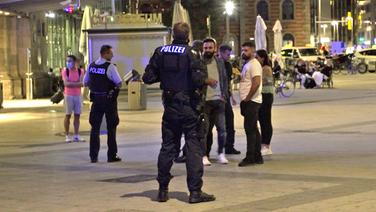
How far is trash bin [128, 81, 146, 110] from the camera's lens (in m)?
23.0

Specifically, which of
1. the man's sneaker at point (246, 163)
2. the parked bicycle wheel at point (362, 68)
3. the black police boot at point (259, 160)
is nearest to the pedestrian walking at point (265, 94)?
the black police boot at point (259, 160)

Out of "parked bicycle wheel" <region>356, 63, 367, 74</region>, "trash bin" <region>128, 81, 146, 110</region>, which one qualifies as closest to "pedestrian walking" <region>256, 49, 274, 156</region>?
"trash bin" <region>128, 81, 146, 110</region>

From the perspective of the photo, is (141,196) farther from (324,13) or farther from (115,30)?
(324,13)

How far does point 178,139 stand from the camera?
8367mm

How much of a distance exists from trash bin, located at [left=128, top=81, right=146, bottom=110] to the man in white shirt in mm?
12005

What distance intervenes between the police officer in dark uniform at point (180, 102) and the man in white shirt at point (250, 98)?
2.77 metres

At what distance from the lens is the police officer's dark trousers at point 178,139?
8.20 m

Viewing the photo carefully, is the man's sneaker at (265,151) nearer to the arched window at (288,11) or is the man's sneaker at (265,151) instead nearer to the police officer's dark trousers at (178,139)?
the police officer's dark trousers at (178,139)

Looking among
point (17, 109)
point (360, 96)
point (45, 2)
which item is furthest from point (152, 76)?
point (45, 2)

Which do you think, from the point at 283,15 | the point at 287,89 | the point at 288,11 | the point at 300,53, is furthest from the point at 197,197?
the point at 288,11

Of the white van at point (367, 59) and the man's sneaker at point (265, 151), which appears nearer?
the man's sneaker at point (265, 151)

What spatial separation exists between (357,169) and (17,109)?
16.6 m

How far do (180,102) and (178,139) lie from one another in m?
0.44

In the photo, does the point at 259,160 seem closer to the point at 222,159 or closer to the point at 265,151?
the point at 222,159
